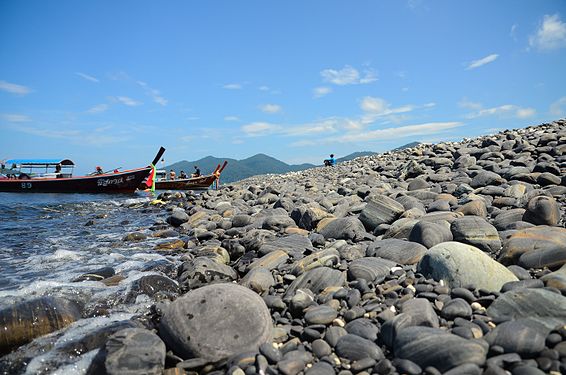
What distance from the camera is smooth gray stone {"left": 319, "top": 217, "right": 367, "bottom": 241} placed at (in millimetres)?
4888

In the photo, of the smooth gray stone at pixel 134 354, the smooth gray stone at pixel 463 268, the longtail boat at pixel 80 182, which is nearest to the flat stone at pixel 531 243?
the smooth gray stone at pixel 463 268

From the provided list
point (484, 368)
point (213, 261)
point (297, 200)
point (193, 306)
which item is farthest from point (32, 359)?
point (297, 200)

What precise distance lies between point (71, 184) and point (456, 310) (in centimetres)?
3000

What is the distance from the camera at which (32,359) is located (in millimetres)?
2721

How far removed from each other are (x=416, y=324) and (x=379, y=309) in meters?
0.37

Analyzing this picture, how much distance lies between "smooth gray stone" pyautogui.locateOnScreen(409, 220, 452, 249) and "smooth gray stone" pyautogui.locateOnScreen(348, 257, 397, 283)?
2.05 ft

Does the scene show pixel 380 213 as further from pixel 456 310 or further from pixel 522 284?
pixel 456 310

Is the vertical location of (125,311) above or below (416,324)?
below

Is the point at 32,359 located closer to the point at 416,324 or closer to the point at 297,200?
the point at 416,324

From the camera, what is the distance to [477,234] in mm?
3779

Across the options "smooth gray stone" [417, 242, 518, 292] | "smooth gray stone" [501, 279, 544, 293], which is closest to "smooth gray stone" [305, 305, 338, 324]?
"smooth gray stone" [417, 242, 518, 292]

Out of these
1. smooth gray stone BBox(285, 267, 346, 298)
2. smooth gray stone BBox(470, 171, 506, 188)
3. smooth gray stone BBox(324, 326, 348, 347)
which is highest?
smooth gray stone BBox(470, 171, 506, 188)

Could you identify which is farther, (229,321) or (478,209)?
(478,209)

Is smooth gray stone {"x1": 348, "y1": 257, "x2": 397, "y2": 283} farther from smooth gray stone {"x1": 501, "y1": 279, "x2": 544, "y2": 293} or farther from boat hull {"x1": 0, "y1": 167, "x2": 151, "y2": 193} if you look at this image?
boat hull {"x1": 0, "y1": 167, "x2": 151, "y2": 193}
